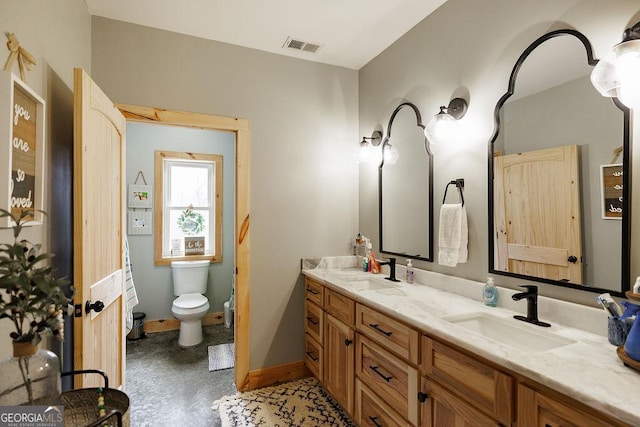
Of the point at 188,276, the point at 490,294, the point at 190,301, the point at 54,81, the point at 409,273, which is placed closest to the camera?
the point at 54,81

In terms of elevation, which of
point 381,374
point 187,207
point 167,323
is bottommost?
point 167,323

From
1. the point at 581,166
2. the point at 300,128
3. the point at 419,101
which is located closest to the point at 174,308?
the point at 300,128

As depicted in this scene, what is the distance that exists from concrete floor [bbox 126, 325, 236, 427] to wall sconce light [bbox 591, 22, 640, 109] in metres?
2.68

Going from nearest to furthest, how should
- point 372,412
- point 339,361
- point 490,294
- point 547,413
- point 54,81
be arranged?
point 547,413
point 54,81
point 490,294
point 372,412
point 339,361

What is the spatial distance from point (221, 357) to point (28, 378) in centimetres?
249

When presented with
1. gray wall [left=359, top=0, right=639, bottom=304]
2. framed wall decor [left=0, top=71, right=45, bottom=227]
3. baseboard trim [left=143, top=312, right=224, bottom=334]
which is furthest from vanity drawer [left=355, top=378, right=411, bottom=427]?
baseboard trim [left=143, top=312, right=224, bottom=334]

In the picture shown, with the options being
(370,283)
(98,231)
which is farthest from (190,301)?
(370,283)

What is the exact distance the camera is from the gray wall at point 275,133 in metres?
2.41

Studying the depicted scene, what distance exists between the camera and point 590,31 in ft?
4.56

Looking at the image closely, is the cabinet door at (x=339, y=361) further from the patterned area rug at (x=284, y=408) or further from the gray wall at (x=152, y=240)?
the gray wall at (x=152, y=240)

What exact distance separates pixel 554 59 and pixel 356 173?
171 cm

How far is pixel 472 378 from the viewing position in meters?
1.22

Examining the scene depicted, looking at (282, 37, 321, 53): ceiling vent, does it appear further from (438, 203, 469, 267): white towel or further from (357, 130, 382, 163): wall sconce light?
(438, 203, 469, 267): white towel

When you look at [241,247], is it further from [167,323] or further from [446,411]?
[167,323]
